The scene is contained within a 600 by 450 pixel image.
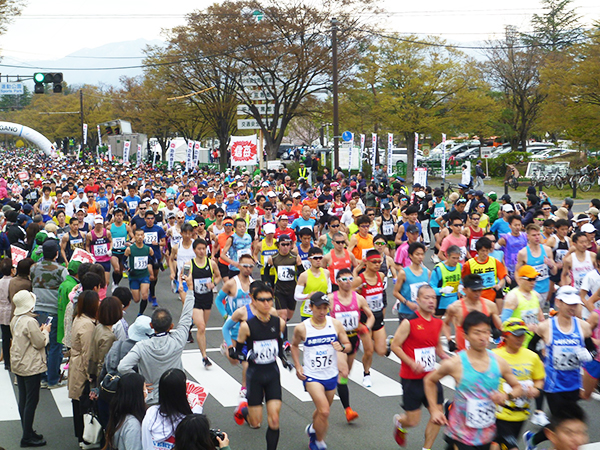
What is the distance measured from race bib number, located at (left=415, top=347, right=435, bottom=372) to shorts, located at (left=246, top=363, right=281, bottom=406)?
1407mm

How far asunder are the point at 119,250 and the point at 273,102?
30840mm

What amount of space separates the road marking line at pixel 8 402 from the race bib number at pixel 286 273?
155 inches

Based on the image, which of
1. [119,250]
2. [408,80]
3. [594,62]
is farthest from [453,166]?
[119,250]

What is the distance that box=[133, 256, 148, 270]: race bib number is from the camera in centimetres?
1109

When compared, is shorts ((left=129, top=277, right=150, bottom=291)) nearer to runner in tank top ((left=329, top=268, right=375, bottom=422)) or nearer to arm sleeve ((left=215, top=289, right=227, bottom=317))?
arm sleeve ((left=215, top=289, right=227, bottom=317))

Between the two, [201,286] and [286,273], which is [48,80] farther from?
[286,273]

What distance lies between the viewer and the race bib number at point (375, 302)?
26.5ft

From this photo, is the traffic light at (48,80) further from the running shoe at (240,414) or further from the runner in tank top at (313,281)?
the running shoe at (240,414)

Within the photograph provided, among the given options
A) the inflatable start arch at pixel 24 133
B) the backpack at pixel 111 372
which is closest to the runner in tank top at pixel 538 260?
the backpack at pixel 111 372

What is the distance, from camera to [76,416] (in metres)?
6.52

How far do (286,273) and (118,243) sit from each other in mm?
4501

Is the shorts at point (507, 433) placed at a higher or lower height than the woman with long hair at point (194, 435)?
lower

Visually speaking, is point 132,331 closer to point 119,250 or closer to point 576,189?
point 119,250

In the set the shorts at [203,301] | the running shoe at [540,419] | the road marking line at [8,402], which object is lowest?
the road marking line at [8,402]
